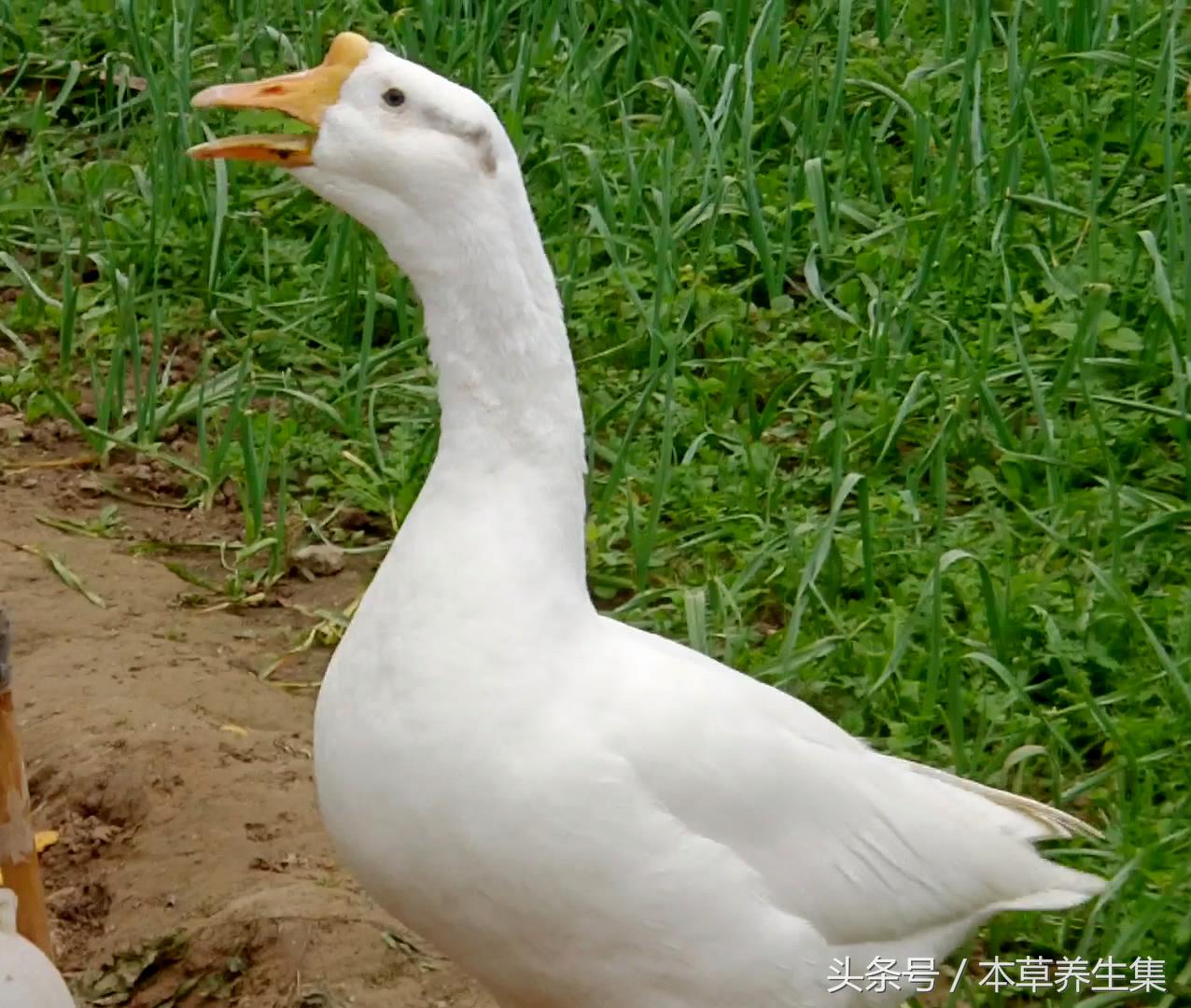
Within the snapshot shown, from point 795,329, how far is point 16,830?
2.77m

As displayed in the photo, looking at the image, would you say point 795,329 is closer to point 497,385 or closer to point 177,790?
point 177,790

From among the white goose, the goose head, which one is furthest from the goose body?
the goose head

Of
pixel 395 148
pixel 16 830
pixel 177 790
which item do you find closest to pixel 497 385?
pixel 395 148

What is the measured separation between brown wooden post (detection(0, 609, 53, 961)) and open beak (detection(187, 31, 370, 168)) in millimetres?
635

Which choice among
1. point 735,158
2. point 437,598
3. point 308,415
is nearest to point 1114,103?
point 735,158

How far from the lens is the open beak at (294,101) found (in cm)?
248

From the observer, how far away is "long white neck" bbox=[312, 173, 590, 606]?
8.09 feet

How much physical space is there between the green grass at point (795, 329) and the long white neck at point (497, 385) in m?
1.25

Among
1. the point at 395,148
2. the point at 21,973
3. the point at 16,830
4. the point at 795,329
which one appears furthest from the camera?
the point at 795,329

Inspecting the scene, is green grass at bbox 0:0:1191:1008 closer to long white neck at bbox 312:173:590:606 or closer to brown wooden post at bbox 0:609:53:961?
long white neck at bbox 312:173:590:606

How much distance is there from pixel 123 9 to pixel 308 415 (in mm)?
1559

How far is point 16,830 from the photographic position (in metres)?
2.59

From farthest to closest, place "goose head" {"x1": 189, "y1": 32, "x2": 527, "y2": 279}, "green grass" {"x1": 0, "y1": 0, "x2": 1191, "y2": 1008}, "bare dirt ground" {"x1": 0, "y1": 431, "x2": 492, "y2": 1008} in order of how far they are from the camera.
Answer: "green grass" {"x1": 0, "y1": 0, "x2": 1191, "y2": 1008}
"bare dirt ground" {"x1": 0, "y1": 431, "x2": 492, "y2": 1008}
"goose head" {"x1": 189, "y1": 32, "x2": 527, "y2": 279}

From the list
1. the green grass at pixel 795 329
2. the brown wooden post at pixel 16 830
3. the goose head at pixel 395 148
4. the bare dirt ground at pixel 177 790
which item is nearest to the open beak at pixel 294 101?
the goose head at pixel 395 148
